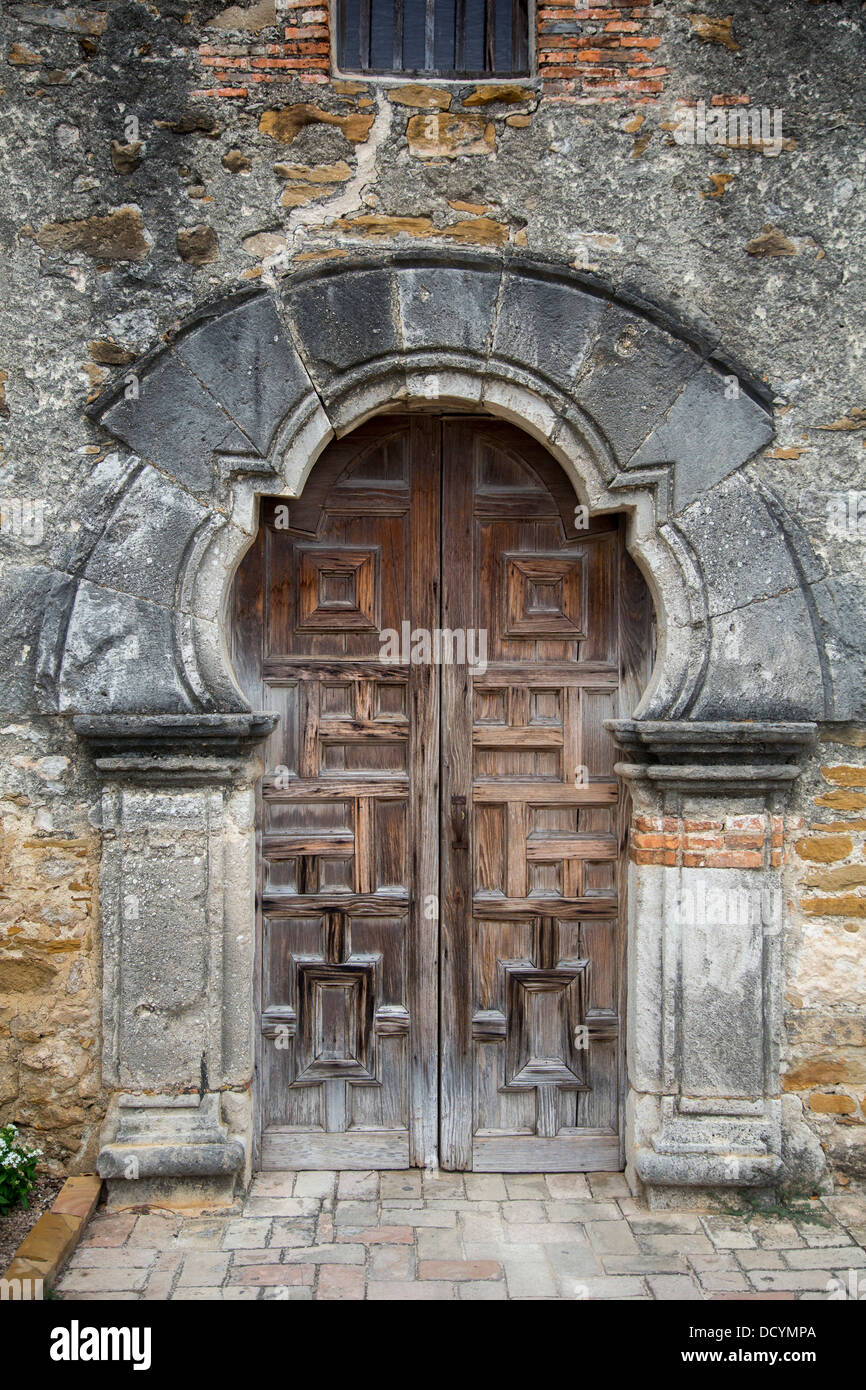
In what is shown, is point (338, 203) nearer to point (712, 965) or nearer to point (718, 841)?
point (718, 841)

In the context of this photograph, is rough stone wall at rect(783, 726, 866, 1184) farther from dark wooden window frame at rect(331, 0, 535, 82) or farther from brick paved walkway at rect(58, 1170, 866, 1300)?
dark wooden window frame at rect(331, 0, 535, 82)

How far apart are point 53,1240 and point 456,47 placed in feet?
13.7

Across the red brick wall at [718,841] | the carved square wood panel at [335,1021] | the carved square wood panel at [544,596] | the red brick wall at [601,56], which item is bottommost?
the carved square wood panel at [335,1021]

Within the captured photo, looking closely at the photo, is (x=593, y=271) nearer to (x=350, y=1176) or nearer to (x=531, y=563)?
(x=531, y=563)

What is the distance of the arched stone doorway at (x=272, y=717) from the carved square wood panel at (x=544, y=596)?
0.36 m

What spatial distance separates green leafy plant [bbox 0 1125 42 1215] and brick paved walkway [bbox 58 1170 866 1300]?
0.26 metres

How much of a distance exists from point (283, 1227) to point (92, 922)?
1.20 meters

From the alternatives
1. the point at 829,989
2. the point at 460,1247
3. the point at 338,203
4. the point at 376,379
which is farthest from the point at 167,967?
the point at 338,203

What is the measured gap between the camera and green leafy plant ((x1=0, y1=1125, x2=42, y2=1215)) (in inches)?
124

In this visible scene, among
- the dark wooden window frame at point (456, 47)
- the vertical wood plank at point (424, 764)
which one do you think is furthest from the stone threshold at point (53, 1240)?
the dark wooden window frame at point (456, 47)

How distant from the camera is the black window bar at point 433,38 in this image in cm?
343

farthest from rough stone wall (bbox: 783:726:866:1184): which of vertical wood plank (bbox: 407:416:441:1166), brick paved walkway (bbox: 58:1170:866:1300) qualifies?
vertical wood plank (bbox: 407:416:441:1166)

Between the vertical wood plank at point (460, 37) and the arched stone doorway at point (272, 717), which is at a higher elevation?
the vertical wood plank at point (460, 37)

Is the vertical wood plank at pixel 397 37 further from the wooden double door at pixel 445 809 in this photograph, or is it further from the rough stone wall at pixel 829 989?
the rough stone wall at pixel 829 989
